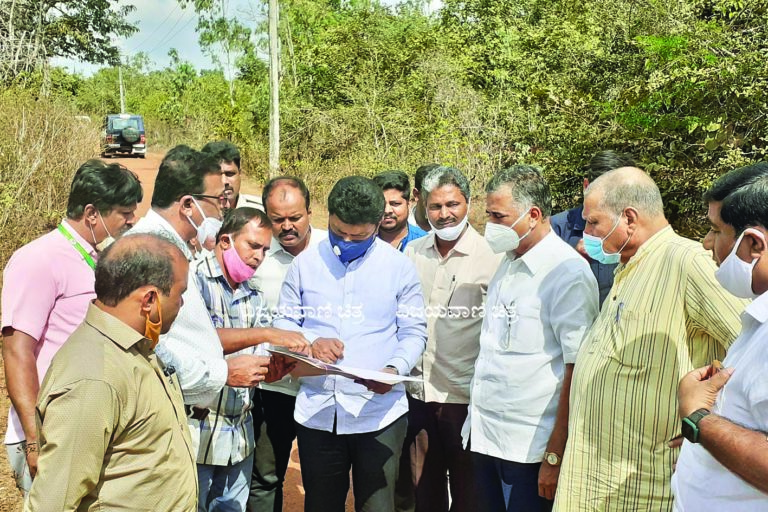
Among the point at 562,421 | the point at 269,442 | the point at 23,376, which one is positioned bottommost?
the point at 269,442

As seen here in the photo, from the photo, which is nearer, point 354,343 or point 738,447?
point 738,447

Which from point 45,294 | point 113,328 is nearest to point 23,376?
point 45,294

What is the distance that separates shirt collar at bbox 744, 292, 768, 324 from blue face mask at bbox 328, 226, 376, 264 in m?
1.76

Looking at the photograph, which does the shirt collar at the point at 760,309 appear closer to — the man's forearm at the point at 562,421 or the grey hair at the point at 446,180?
the man's forearm at the point at 562,421

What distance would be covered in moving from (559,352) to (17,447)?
92.7 inches

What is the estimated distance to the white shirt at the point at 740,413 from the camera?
5.46 feet

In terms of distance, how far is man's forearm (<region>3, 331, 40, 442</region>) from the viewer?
2672 millimetres

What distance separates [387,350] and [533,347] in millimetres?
677

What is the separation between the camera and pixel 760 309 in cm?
175

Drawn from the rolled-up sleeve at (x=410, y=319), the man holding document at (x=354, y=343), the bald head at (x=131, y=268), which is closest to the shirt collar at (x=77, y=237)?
the man holding document at (x=354, y=343)

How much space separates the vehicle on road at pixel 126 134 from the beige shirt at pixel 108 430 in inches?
1135

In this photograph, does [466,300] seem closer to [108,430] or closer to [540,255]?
[540,255]

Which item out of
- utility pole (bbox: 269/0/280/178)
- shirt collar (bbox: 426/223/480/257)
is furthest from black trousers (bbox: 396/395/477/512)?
utility pole (bbox: 269/0/280/178)

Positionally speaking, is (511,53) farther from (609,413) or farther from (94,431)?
(94,431)
